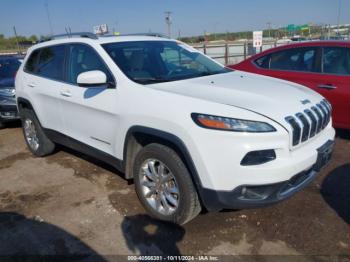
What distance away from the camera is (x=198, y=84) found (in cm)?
335

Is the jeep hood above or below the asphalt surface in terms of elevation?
above

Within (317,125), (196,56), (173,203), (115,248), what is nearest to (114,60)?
(196,56)

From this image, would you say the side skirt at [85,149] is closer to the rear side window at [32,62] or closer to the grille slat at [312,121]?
the rear side window at [32,62]

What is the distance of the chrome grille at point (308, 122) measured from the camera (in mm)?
2814

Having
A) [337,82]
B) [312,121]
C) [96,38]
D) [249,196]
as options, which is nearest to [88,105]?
[96,38]

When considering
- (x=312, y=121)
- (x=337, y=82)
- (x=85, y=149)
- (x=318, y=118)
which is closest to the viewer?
(x=312, y=121)

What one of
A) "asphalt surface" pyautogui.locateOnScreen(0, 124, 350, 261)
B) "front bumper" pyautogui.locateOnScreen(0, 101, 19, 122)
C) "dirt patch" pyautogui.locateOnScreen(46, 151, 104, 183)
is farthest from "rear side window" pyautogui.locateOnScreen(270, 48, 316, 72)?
"front bumper" pyautogui.locateOnScreen(0, 101, 19, 122)

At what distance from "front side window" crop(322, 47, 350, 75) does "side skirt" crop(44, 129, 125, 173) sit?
11.4 ft

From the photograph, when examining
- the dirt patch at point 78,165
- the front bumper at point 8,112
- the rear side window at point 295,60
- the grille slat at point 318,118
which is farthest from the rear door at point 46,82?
the rear side window at point 295,60

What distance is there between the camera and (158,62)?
3871 millimetres

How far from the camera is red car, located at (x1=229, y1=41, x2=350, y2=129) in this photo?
16.3 ft

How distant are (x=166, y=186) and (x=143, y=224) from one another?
0.48 meters

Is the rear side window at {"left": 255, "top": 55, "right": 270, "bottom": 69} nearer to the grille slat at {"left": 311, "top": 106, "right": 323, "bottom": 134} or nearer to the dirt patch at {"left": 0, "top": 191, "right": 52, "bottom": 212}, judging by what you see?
the grille slat at {"left": 311, "top": 106, "right": 323, "bottom": 134}

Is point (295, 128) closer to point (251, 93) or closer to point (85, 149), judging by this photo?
point (251, 93)
